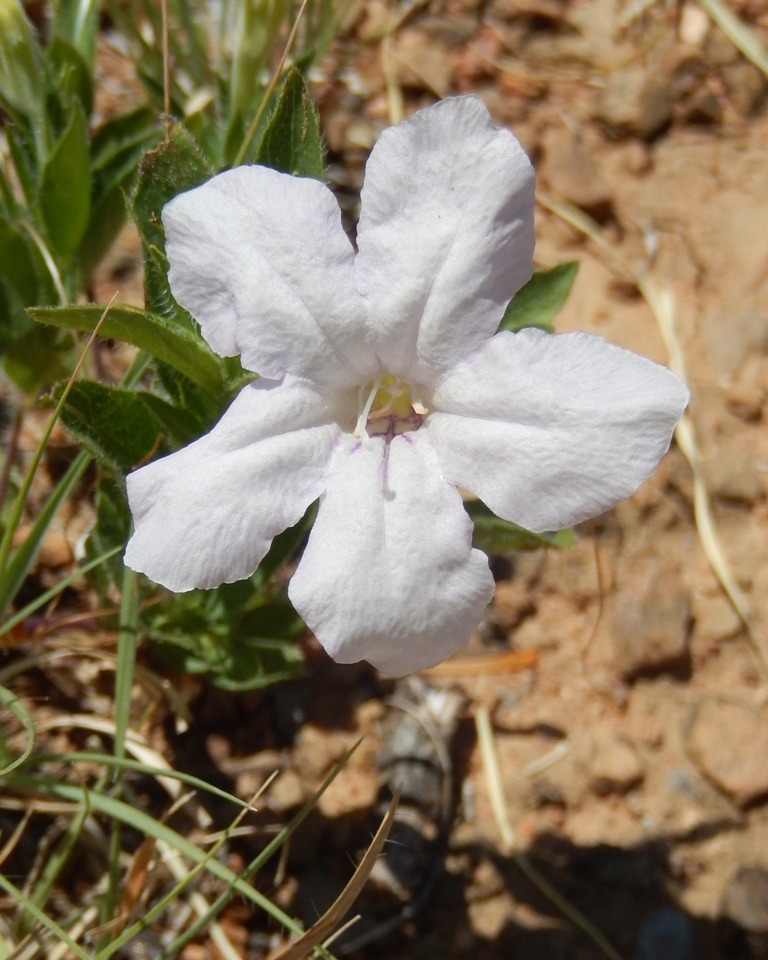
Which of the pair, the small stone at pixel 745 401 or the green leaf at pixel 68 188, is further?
the small stone at pixel 745 401

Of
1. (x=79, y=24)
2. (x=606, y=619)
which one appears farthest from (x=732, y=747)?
(x=79, y=24)

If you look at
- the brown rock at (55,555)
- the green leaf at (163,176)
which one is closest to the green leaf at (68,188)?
the green leaf at (163,176)

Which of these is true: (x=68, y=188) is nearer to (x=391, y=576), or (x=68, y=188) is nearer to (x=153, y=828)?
(x=391, y=576)

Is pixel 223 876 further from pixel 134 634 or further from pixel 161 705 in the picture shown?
pixel 161 705

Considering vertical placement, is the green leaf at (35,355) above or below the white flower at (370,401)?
below

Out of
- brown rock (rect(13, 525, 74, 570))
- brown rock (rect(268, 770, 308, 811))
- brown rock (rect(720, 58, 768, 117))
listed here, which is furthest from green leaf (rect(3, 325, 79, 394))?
brown rock (rect(720, 58, 768, 117))

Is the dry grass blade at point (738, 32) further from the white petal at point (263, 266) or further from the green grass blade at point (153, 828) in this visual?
the green grass blade at point (153, 828)

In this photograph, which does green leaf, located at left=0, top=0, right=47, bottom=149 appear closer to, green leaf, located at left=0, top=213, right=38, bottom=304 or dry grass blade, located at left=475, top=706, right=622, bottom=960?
green leaf, located at left=0, top=213, right=38, bottom=304

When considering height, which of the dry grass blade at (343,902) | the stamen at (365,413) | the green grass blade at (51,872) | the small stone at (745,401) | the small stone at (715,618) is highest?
the stamen at (365,413)
